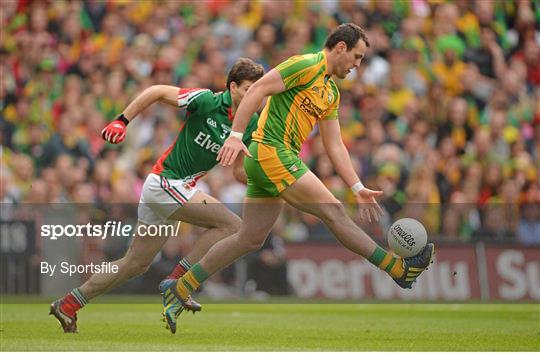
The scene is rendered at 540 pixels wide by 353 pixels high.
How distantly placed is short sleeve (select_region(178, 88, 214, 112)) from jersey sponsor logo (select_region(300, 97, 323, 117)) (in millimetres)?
1071

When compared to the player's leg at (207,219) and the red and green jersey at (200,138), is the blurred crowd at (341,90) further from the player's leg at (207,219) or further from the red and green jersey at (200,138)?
the player's leg at (207,219)

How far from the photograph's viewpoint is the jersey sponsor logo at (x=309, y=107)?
31.8ft

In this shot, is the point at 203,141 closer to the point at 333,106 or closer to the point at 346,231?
the point at 333,106

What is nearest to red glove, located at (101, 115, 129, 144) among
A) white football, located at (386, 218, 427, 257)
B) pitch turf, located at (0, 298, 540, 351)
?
pitch turf, located at (0, 298, 540, 351)

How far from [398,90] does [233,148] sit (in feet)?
32.7

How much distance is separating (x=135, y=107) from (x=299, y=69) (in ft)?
4.90

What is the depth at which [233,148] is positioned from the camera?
8.90m

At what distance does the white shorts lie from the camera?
34.3ft

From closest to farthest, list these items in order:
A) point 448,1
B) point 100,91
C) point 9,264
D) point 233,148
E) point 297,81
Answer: point 233,148, point 297,81, point 9,264, point 100,91, point 448,1

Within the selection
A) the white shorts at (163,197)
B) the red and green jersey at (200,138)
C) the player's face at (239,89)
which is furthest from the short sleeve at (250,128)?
the white shorts at (163,197)

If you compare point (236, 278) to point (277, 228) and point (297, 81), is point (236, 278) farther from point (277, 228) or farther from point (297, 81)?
point (297, 81)

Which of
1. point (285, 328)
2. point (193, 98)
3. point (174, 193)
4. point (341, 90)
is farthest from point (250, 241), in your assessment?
point (341, 90)

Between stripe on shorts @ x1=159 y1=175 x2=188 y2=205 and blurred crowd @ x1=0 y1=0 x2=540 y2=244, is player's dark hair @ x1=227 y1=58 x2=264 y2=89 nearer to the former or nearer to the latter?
stripe on shorts @ x1=159 y1=175 x2=188 y2=205

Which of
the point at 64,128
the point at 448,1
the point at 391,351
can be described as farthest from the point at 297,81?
the point at 448,1
